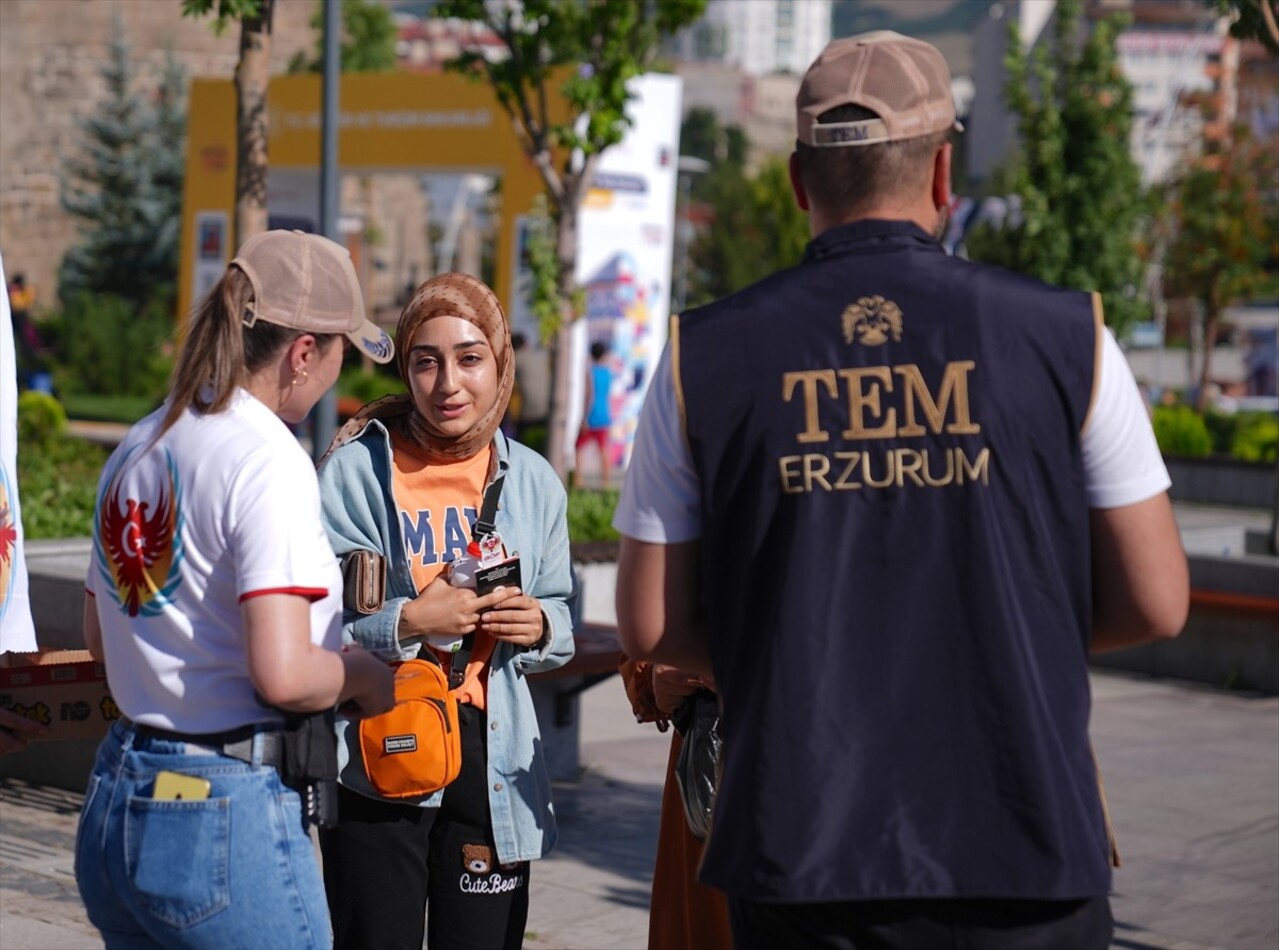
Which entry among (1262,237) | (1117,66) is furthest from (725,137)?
(1117,66)

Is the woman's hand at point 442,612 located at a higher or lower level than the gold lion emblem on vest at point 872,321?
lower

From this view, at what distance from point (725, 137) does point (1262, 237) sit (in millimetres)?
99275

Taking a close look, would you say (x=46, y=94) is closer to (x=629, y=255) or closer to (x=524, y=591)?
(x=629, y=255)

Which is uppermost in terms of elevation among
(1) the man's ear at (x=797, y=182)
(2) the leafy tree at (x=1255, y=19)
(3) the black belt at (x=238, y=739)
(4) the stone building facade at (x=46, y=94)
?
(4) the stone building facade at (x=46, y=94)

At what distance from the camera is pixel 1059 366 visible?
2303 millimetres

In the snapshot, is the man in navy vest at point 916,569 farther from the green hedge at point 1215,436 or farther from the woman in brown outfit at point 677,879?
the green hedge at point 1215,436

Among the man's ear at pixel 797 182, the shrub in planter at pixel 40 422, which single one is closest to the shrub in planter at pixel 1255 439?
the shrub in planter at pixel 40 422

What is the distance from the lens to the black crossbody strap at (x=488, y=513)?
12.4 ft

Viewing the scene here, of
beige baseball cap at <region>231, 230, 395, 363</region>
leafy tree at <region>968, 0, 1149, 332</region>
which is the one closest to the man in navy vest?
beige baseball cap at <region>231, 230, 395, 363</region>

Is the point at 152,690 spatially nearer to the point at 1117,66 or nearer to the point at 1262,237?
the point at 1117,66

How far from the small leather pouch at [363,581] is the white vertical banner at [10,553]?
3.35 ft

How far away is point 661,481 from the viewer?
2.41 metres

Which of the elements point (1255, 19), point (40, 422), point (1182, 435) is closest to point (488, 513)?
point (1255, 19)

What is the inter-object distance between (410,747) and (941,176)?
162 cm
